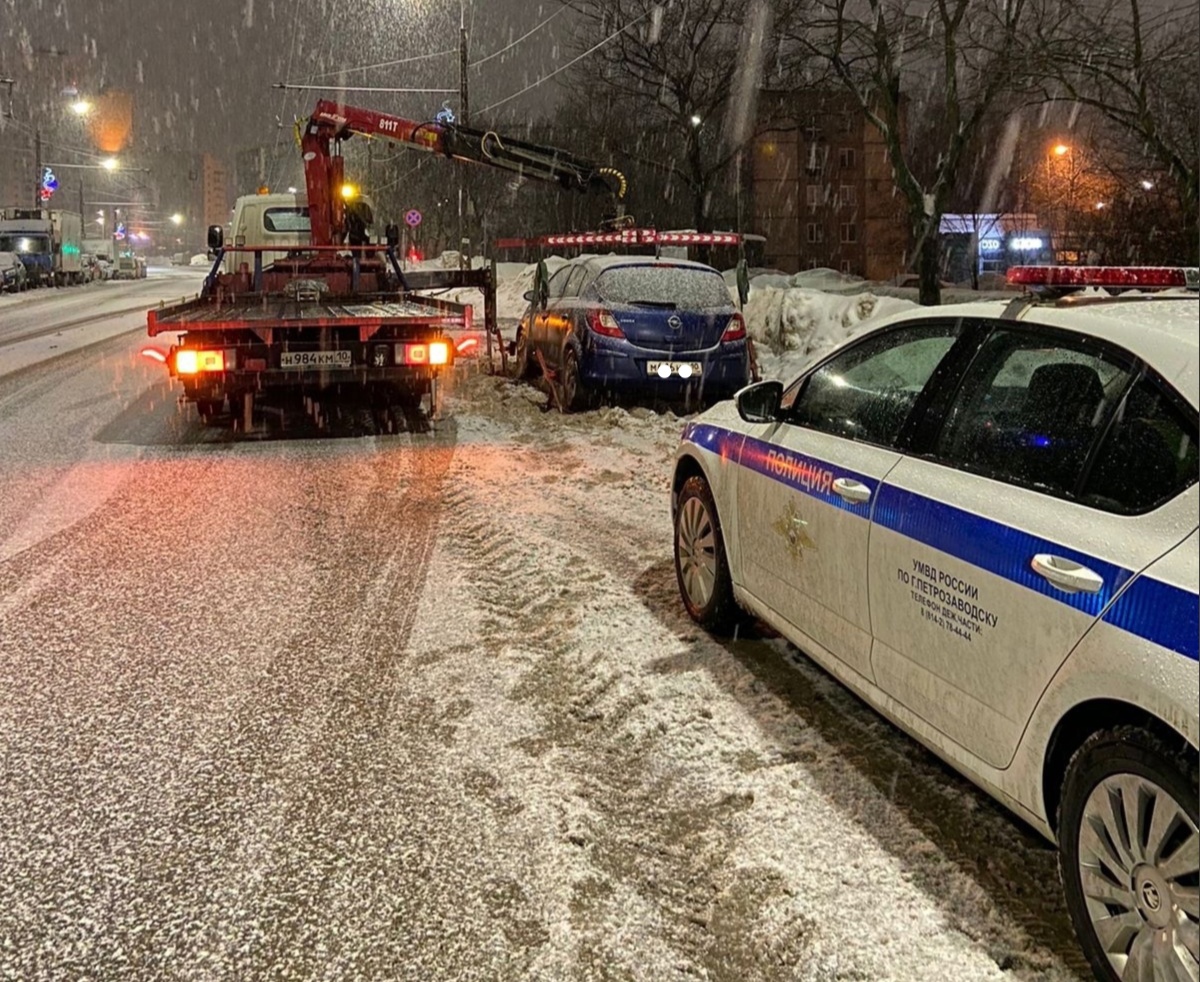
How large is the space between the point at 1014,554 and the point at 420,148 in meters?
14.2

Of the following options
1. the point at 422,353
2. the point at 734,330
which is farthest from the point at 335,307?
the point at 734,330

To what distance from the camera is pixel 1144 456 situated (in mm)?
2627

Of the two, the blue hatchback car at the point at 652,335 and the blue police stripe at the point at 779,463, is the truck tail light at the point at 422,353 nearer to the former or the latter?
the blue hatchback car at the point at 652,335

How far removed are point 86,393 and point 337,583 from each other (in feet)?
29.1

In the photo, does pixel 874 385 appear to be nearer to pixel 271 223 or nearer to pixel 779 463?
pixel 779 463

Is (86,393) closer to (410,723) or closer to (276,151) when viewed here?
(410,723)

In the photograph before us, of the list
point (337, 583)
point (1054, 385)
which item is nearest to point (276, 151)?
point (337, 583)

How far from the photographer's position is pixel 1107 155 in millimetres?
30453

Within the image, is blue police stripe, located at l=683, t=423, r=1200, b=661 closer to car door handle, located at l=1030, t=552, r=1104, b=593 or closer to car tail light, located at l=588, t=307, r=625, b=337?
car door handle, located at l=1030, t=552, r=1104, b=593

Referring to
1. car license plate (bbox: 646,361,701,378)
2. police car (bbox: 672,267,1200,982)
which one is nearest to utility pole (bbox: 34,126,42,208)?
car license plate (bbox: 646,361,701,378)

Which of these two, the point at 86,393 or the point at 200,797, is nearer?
the point at 200,797

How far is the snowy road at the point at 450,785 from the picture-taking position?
2.80 meters

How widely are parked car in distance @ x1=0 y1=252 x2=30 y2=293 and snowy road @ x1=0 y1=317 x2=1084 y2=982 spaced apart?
39194 millimetres

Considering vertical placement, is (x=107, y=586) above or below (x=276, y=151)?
below
